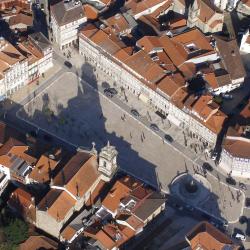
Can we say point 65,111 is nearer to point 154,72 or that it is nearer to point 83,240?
point 154,72

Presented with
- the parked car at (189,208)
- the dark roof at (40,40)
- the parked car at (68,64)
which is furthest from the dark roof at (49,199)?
the parked car at (68,64)

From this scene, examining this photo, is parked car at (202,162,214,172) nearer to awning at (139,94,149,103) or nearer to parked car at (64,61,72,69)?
awning at (139,94,149,103)

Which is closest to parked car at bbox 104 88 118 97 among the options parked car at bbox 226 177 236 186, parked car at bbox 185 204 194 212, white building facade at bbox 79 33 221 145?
white building facade at bbox 79 33 221 145

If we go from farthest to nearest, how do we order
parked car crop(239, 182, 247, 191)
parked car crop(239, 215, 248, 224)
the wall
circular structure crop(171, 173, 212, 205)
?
parked car crop(239, 182, 247, 191) < the wall < circular structure crop(171, 173, 212, 205) < parked car crop(239, 215, 248, 224)

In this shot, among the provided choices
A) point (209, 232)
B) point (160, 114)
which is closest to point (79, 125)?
point (160, 114)

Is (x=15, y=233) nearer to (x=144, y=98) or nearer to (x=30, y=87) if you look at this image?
(x=30, y=87)
